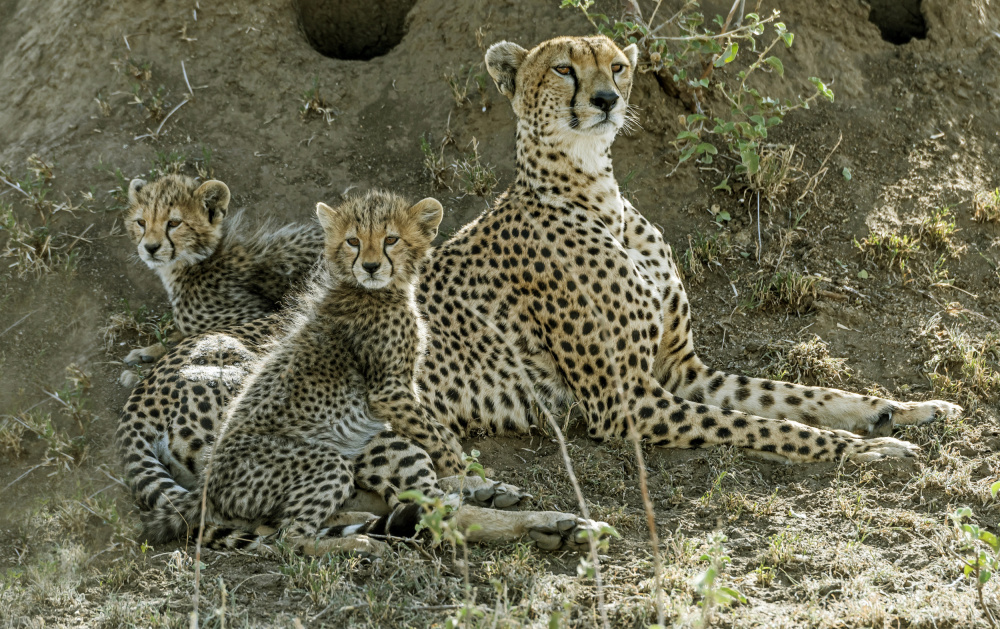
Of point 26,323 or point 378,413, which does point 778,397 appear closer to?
point 378,413

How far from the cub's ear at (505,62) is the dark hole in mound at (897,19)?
3.16 m

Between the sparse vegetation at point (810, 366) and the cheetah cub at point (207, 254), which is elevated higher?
the sparse vegetation at point (810, 366)

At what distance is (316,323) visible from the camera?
4.62 meters

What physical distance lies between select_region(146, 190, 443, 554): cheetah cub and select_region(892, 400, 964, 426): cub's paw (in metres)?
2.30

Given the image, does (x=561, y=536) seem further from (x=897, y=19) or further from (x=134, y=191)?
(x=897, y=19)

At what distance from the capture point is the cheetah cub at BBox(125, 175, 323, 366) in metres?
5.52

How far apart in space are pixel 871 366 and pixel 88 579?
387cm

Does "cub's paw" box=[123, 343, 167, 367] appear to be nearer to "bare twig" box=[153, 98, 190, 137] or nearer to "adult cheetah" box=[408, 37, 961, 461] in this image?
"adult cheetah" box=[408, 37, 961, 461]

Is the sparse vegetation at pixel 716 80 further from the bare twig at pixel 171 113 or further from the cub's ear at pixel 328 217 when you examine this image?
the bare twig at pixel 171 113

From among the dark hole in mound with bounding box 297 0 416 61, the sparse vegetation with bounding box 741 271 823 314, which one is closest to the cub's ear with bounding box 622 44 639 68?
the sparse vegetation with bounding box 741 271 823 314

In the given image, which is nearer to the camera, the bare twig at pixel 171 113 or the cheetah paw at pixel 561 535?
the cheetah paw at pixel 561 535

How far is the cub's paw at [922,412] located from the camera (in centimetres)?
472

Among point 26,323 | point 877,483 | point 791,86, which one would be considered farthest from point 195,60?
point 877,483

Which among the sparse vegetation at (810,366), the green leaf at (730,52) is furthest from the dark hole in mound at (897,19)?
the sparse vegetation at (810,366)
